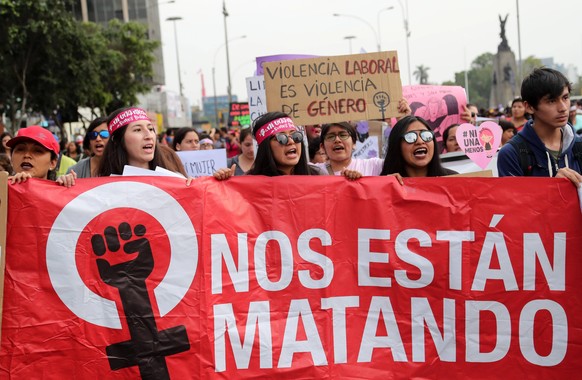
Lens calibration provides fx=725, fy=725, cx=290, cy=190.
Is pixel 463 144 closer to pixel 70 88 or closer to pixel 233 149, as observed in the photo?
pixel 233 149

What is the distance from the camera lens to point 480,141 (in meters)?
5.97

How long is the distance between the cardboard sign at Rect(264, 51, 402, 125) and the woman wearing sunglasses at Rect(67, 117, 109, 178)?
145 centimetres

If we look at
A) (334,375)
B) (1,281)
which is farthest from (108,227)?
(334,375)

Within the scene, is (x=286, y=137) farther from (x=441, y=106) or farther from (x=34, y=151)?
(x=441, y=106)

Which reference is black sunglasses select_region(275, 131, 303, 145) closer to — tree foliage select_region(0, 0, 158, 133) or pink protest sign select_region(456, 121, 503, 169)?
pink protest sign select_region(456, 121, 503, 169)

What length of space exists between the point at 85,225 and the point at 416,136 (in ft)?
6.44

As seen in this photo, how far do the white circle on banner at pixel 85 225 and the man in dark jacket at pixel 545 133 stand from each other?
6.18 ft

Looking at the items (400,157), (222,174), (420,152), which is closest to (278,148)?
(222,174)

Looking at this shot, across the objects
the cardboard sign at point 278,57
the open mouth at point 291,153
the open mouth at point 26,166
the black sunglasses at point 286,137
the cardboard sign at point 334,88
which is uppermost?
the cardboard sign at point 278,57

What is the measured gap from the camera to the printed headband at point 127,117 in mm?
4355

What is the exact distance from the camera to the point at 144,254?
3.96m

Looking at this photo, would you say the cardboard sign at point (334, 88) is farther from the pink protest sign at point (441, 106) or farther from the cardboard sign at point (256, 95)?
the pink protest sign at point (441, 106)

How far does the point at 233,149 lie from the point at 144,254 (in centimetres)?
1007

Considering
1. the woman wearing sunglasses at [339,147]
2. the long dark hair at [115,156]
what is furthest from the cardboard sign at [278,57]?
the long dark hair at [115,156]
